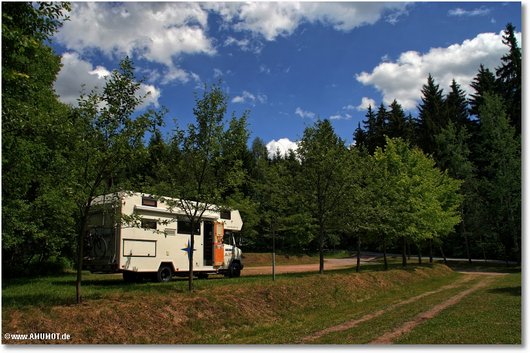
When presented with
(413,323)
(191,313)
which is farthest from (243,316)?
(413,323)

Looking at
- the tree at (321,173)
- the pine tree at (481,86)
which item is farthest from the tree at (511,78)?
the tree at (321,173)

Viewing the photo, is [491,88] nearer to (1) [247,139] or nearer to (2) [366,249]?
(2) [366,249]

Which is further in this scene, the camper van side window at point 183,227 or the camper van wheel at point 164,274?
the camper van side window at point 183,227

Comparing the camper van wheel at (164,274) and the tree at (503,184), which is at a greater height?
the tree at (503,184)

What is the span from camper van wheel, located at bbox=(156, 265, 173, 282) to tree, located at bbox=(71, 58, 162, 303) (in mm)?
6537

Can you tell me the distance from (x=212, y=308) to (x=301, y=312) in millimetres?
3516

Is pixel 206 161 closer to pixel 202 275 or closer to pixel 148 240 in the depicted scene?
pixel 148 240

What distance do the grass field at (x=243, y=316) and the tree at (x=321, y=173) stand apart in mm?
4863

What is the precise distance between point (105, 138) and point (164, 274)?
28.0ft

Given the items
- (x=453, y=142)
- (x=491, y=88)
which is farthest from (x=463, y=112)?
(x=453, y=142)

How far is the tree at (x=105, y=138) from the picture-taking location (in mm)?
10555

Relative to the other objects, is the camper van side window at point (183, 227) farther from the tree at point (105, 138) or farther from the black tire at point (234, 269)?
the tree at point (105, 138)

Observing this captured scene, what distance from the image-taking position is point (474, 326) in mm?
9883

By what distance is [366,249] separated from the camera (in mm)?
67062
